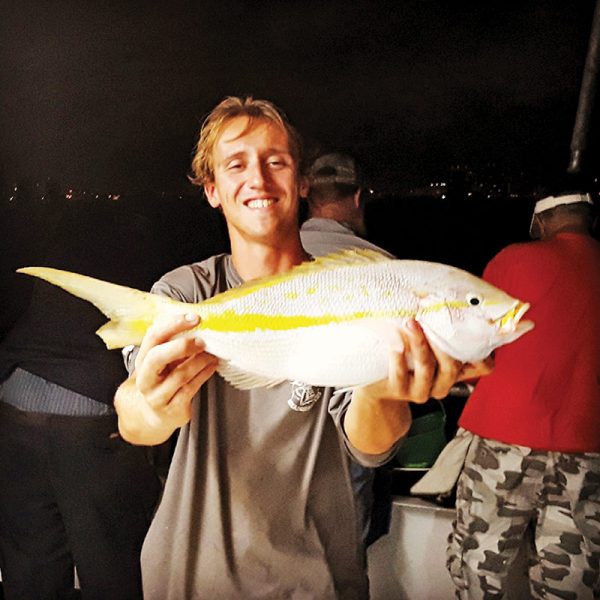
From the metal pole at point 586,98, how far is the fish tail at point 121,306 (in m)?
0.90

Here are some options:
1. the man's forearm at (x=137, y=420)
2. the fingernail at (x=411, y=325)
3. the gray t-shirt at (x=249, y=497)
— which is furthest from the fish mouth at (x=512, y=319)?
the man's forearm at (x=137, y=420)

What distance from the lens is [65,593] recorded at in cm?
126

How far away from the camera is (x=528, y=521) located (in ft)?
3.51

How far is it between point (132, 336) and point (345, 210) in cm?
51

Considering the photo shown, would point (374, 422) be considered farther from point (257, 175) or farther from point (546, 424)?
point (257, 175)

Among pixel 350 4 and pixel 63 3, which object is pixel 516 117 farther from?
pixel 63 3

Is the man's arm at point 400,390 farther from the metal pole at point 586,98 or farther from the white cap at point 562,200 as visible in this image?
the metal pole at point 586,98

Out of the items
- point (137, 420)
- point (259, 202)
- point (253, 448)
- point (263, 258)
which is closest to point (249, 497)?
point (253, 448)

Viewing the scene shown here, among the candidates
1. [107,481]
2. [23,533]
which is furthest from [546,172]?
[23,533]

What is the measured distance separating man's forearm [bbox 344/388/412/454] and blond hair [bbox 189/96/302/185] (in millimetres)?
470

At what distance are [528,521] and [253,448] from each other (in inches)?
23.1

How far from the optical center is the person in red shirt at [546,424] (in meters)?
1.01

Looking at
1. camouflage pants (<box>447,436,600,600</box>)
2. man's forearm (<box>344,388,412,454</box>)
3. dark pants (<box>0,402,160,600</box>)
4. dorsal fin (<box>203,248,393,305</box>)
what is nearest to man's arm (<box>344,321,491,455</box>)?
man's forearm (<box>344,388,412,454</box>)

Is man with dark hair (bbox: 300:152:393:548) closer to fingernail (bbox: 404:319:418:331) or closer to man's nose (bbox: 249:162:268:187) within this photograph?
man's nose (bbox: 249:162:268:187)
